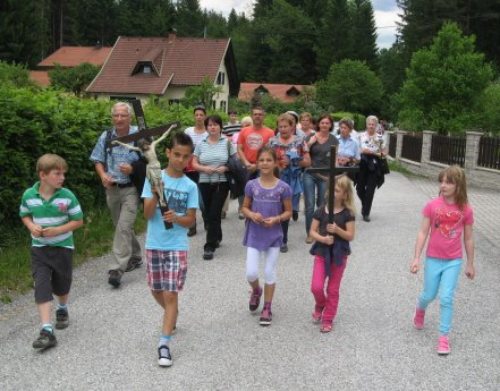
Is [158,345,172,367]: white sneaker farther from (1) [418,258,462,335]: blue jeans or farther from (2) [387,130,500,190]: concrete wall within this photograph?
(2) [387,130,500,190]: concrete wall

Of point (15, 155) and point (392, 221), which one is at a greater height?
point (15, 155)

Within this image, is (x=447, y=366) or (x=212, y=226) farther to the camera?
(x=212, y=226)

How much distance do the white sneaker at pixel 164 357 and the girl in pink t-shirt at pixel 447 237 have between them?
196 centimetres

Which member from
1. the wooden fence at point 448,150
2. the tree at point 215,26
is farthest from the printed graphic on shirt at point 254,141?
the tree at point 215,26

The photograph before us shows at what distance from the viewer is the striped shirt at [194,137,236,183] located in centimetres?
757

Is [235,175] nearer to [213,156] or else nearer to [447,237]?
[213,156]

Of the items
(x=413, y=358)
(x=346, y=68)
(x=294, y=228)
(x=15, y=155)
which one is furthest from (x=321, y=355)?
(x=346, y=68)

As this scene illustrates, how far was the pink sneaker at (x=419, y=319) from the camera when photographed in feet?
16.2

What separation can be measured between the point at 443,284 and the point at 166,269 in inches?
84.7

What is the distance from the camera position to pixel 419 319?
496 centimetres

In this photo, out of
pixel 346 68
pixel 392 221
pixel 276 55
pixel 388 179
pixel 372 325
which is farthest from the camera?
pixel 276 55

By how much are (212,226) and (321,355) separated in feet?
10.9

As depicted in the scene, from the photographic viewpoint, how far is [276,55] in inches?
3263

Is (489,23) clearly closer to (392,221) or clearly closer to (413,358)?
(392,221)
